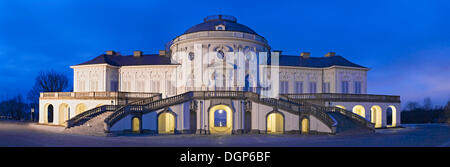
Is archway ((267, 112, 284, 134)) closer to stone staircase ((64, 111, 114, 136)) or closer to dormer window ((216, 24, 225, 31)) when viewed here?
dormer window ((216, 24, 225, 31))

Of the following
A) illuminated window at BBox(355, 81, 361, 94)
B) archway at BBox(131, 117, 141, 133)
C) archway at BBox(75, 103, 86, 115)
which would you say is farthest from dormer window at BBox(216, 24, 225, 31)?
illuminated window at BBox(355, 81, 361, 94)

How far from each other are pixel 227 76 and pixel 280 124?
30.5 feet

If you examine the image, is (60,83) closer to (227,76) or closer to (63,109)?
(63,109)

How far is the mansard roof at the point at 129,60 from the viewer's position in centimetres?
3875

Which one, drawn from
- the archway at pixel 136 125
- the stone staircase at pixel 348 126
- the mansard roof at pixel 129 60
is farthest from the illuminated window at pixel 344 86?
the archway at pixel 136 125

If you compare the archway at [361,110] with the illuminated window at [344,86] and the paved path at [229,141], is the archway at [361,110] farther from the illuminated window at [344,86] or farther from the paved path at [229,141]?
the paved path at [229,141]

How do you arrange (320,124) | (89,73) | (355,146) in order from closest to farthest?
(355,146) → (320,124) → (89,73)

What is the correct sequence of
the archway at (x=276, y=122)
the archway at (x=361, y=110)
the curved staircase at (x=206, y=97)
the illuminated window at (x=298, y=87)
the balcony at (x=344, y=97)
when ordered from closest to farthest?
1. the curved staircase at (x=206, y=97)
2. the archway at (x=276, y=122)
3. the balcony at (x=344, y=97)
4. the archway at (x=361, y=110)
5. the illuminated window at (x=298, y=87)

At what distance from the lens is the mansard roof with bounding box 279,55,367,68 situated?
3997cm

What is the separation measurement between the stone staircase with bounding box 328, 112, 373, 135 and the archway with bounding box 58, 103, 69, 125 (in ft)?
108

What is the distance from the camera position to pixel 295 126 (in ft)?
86.1

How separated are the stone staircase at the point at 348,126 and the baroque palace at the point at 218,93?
0.40 ft

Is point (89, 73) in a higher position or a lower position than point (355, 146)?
higher
